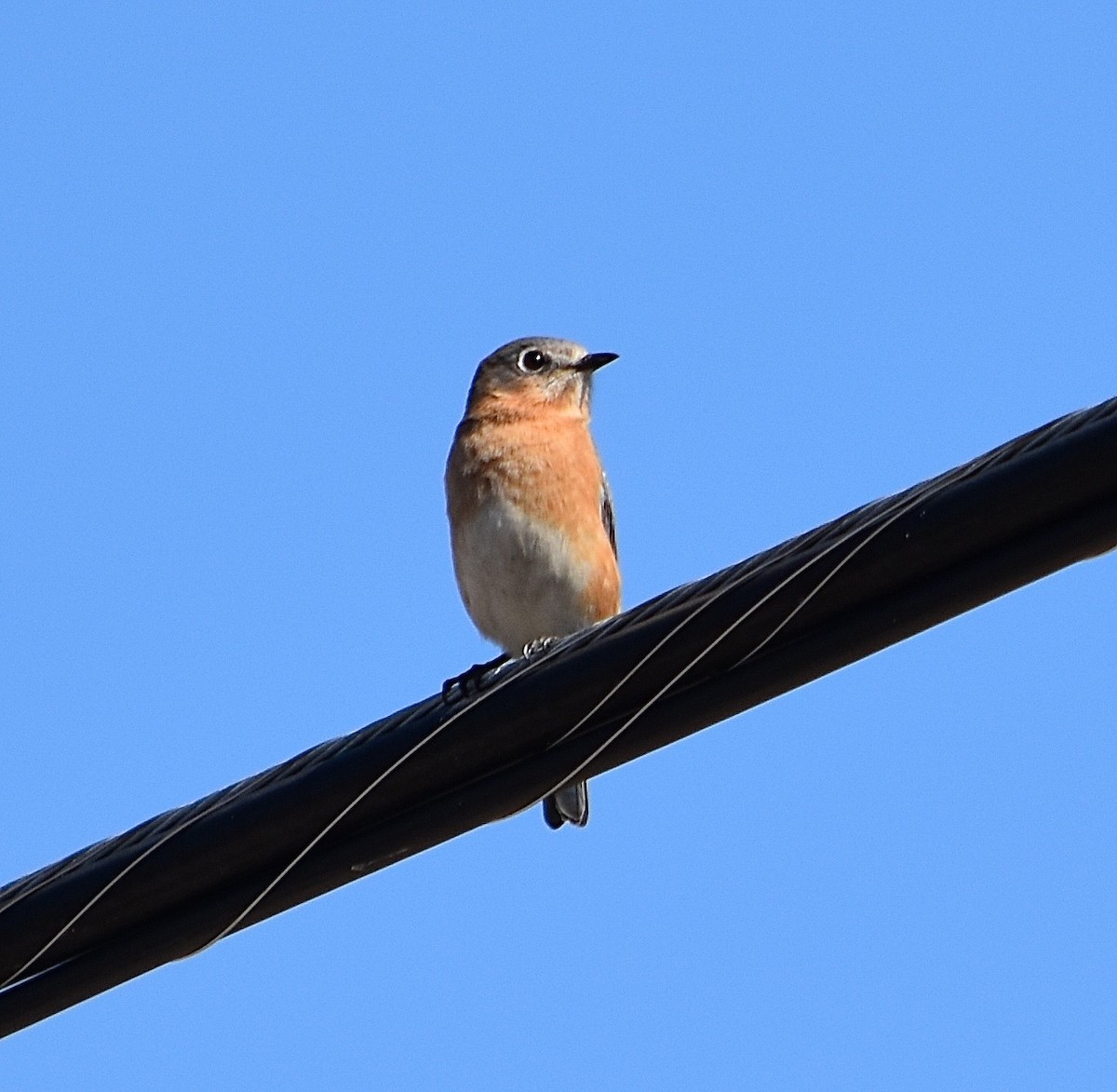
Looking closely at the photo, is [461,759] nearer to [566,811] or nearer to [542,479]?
[542,479]

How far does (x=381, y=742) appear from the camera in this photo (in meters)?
5.68

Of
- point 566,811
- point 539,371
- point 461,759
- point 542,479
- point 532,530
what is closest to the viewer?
point 461,759

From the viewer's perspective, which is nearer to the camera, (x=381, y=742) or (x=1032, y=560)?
(x=1032, y=560)

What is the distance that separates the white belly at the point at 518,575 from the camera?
35.5 feet

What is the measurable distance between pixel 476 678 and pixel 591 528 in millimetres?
2709

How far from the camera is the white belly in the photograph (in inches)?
426

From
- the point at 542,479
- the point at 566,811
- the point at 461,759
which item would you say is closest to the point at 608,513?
the point at 542,479

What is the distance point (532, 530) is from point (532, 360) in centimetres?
172

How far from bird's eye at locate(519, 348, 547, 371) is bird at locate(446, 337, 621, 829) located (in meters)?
0.48

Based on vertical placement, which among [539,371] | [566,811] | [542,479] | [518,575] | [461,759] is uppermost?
[539,371]

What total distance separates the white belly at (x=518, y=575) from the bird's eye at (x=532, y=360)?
153 centimetres

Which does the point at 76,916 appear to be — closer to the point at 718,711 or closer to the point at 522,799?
the point at 522,799

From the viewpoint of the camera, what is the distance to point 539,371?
12.2 meters

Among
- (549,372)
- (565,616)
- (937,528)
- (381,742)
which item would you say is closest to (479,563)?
(565,616)
